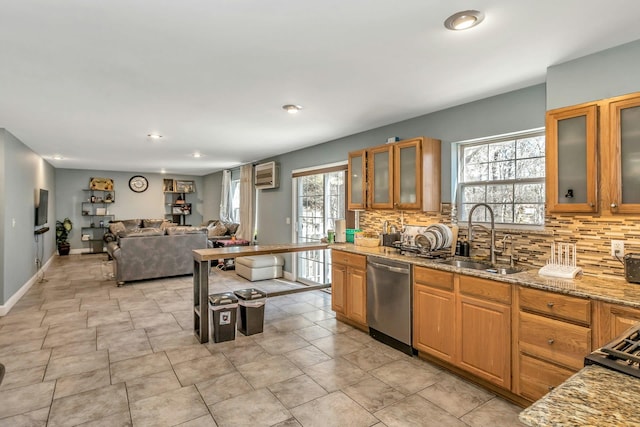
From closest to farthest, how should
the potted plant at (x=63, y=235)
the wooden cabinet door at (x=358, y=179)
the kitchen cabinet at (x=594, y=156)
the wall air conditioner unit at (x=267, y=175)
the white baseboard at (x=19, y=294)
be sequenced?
the kitchen cabinet at (x=594, y=156), the wooden cabinet door at (x=358, y=179), the white baseboard at (x=19, y=294), the wall air conditioner unit at (x=267, y=175), the potted plant at (x=63, y=235)

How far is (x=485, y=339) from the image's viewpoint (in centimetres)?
256

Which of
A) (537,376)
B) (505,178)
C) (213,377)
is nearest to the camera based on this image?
(537,376)

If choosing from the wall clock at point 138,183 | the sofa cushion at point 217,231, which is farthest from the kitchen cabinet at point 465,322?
the wall clock at point 138,183

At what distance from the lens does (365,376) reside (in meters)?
2.82

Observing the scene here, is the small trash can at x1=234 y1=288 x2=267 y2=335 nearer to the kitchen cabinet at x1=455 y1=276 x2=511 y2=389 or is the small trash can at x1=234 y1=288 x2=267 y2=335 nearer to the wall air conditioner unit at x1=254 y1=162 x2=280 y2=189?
the kitchen cabinet at x1=455 y1=276 x2=511 y2=389

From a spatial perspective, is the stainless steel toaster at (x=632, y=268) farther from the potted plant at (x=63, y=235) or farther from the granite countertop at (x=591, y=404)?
the potted plant at (x=63, y=235)

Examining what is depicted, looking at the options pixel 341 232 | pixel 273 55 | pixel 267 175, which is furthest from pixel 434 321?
pixel 267 175

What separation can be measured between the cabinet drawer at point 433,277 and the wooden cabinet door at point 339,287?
1.09 metres

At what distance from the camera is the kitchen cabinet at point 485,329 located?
2.43 metres

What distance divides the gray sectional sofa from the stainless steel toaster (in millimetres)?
6140

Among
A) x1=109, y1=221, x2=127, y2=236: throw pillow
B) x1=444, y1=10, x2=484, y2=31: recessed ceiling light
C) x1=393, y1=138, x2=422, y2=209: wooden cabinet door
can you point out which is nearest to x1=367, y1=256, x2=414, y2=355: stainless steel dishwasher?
x1=393, y1=138, x2=422, y2=209: wooden cabinet door

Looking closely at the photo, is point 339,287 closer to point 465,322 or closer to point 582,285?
point 465,322

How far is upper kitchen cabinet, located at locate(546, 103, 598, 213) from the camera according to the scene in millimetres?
2297

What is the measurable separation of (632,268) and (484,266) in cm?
101
